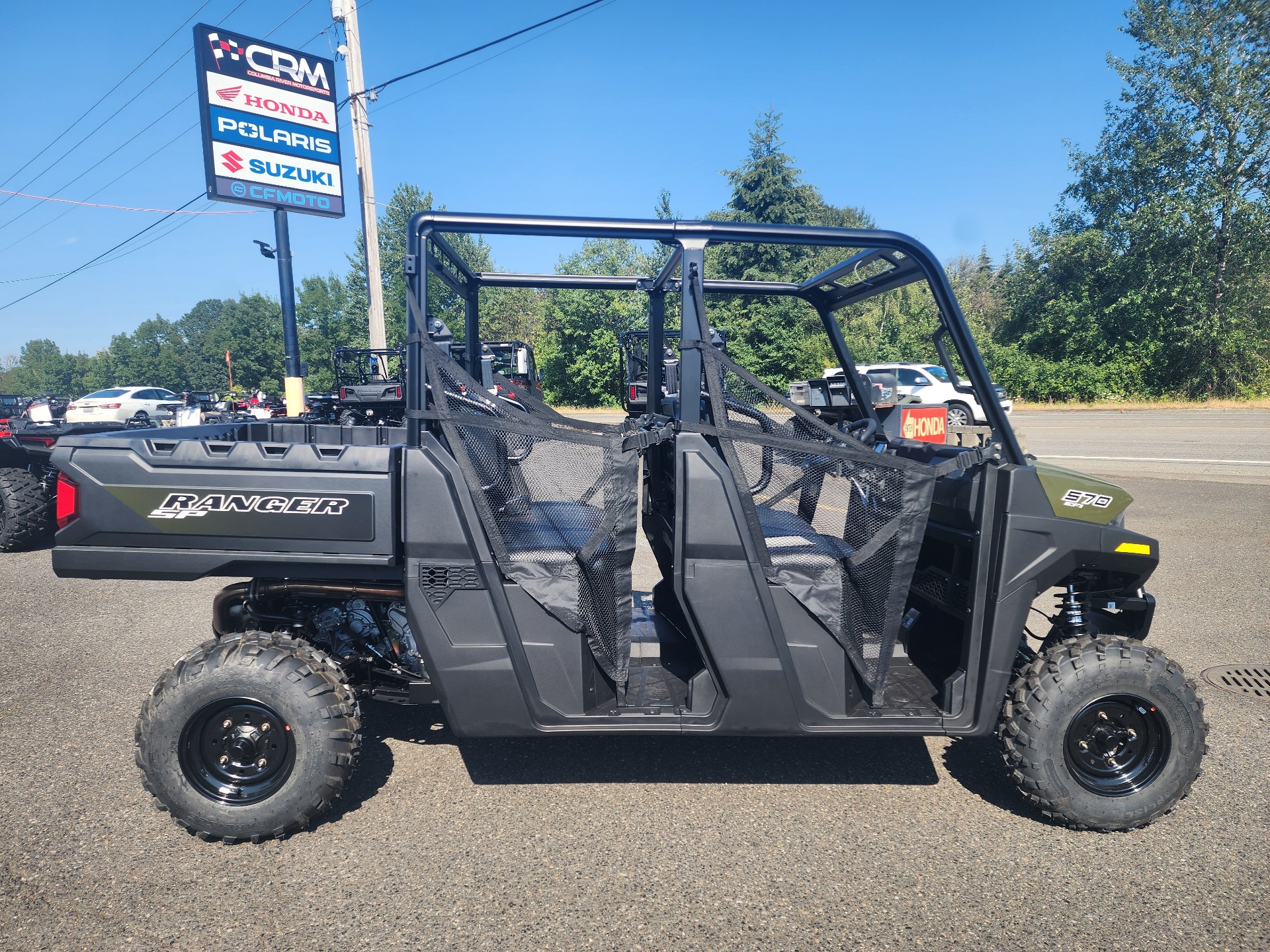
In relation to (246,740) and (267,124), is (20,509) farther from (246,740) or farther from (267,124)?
(267,124)

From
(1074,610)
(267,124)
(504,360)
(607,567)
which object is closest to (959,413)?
(504,360)

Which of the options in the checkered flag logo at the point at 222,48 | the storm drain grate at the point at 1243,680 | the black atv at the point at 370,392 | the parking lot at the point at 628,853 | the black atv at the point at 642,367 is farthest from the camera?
the checkered flag logo at the point at 222,48

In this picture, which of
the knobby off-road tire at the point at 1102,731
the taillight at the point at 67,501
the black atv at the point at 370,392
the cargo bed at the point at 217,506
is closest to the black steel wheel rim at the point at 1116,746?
the knobby off-road tire at the point at 1102,731

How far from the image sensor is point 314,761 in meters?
2.82

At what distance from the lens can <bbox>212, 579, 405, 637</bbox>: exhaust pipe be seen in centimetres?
308

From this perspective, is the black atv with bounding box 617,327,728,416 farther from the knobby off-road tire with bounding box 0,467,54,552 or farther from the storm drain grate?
the knobby off-road tire with bounding box 0,467,54,552

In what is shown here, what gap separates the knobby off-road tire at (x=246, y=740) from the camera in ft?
9.14

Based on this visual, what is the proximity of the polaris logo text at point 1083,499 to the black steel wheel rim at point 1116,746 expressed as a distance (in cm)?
73

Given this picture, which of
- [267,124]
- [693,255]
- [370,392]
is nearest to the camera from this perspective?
[693,255]

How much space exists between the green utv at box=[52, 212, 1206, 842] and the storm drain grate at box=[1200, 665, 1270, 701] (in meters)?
1.78

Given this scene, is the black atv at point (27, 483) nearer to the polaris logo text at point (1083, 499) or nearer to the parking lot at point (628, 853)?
the parking lot at point (628, 853)

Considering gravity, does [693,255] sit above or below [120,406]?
above

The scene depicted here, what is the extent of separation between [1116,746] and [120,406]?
29.7 meters

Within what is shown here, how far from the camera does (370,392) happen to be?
14047mm
